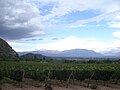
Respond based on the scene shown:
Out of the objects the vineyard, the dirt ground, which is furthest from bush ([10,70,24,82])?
the dirt ground

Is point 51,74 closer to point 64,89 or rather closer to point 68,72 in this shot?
point 68,72

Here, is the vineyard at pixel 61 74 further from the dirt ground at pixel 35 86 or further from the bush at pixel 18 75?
the dirt ground at pixel 35 86

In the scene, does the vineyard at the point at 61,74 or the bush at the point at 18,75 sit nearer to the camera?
the bush at the point at 18,75

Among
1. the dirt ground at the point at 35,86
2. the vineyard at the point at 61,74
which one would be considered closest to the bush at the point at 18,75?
the vineyard at the point at 61,74

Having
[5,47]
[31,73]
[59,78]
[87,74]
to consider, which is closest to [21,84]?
[31,73]

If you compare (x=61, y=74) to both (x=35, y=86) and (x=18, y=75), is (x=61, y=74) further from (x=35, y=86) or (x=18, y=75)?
(x=18, y=75)

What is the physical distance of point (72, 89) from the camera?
1340 inches

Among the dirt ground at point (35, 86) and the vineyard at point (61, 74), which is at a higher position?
the vineyard at point (61, 74)

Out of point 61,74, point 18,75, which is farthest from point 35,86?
point 61,74

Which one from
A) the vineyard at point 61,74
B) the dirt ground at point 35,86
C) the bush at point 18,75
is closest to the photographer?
the dirt ground at point 35,86

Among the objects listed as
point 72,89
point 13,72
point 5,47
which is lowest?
point 72,89

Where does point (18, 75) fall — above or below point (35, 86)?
above

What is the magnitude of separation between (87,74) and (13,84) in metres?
14.1

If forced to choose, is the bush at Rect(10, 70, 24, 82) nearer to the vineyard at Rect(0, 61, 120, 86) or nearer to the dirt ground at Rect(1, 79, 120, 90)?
the vineyard at Rect(0, 61, 120, 86)
